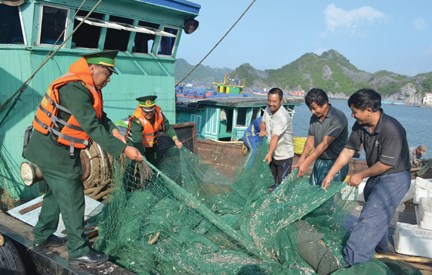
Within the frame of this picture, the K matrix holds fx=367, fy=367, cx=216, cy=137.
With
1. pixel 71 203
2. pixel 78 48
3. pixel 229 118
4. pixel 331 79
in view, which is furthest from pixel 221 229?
pixel 331 79

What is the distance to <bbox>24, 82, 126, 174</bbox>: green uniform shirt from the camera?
9.36 feet

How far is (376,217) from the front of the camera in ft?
10.3

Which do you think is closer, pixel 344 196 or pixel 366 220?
pixel 366 220

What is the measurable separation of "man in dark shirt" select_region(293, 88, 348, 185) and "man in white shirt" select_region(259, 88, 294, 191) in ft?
1.39

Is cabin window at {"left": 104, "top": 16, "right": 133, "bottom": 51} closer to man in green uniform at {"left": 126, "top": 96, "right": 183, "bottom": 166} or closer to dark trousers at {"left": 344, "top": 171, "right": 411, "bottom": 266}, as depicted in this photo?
man in green uniform at {"left": 126, "top": 96, "right": 183, "bottom": 166}

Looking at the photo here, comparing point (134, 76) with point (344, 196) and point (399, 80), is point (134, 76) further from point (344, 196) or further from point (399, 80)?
point (399, 80)

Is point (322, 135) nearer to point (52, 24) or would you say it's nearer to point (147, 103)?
point (147, 103)

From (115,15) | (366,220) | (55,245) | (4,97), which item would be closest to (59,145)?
(55,245)

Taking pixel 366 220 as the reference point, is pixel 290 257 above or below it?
below

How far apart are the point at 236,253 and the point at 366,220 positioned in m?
1.16

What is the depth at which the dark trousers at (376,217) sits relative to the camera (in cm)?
308

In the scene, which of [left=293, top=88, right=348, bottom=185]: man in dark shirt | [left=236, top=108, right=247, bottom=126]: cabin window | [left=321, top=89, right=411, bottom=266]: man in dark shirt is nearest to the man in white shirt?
[left=293, top=88, right=348, bottom=185]: man in dark shirt

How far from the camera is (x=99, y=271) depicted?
2984 millimetres

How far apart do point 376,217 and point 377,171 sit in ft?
1.30
